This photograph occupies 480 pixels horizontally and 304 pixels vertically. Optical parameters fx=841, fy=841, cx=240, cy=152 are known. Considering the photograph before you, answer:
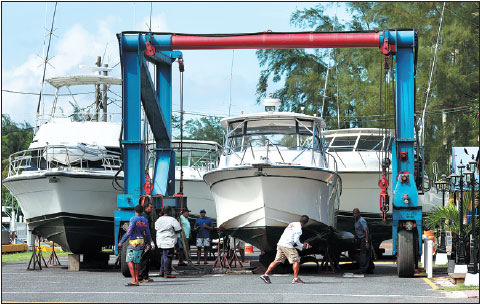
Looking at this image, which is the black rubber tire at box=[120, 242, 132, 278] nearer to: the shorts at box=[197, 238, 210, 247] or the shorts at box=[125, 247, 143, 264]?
the shorts at box=[125, 247, 143, 264]

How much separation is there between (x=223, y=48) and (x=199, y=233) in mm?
7046

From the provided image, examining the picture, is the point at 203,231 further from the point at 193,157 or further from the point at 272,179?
the point at 272,179

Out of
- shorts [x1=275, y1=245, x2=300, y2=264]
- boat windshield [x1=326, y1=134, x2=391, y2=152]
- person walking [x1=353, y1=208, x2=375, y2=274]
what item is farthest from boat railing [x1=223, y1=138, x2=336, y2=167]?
boat windshield [x1=326, y1=134, x2=391, y2=152]

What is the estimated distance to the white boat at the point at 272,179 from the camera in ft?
60.2

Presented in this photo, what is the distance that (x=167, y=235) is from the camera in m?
18.1

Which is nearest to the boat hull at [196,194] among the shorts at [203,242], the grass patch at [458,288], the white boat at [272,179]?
the shorts at [203,242]

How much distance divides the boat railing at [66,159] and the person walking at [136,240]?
5.52 meters

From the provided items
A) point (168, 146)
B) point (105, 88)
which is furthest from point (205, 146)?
point (168, 146)

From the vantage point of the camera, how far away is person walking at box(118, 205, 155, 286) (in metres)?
16.6

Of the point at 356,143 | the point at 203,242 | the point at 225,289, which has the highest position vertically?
the point at 356,143

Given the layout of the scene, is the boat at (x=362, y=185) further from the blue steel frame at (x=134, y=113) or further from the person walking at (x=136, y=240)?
the person walking at (x=136, y=240)

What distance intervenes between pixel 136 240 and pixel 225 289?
2.56 m

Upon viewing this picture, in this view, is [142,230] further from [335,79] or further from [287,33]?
[335,79]

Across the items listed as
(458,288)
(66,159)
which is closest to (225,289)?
(458,288)
